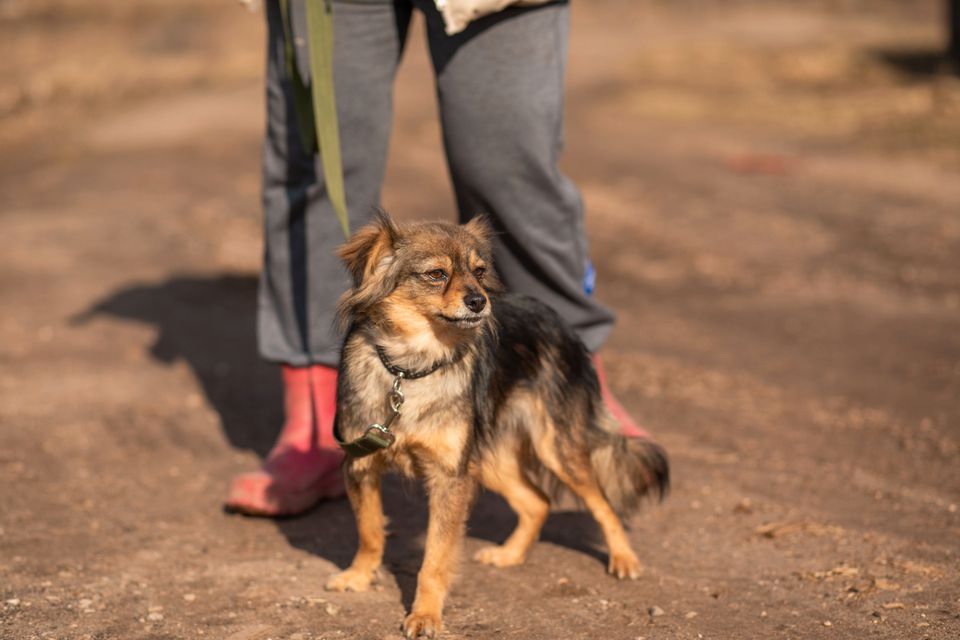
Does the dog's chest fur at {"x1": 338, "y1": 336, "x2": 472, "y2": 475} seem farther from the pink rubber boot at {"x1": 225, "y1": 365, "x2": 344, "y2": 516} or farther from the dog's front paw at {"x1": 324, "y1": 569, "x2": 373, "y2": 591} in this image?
the pink rubber boot at {"x1": 225, "y1": 365, "x2": 344, "y2": 516}

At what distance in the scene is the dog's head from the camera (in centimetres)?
337

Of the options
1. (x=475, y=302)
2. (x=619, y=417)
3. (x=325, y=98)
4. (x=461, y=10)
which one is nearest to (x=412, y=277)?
(x=475, y=302)

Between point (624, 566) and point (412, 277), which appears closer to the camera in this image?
point (412, 277)

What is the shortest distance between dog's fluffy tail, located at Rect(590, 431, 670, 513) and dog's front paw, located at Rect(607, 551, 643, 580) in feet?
0.67

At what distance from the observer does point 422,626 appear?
3.29 m

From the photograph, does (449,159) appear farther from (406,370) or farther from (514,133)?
(406,370)

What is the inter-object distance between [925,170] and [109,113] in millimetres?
8831

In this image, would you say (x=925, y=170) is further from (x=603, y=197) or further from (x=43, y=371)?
(x=43, y=371)

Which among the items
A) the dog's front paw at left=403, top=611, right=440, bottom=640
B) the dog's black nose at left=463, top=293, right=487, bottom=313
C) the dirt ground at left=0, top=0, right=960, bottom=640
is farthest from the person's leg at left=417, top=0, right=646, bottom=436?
the dog's front paw at left=403, top=611, right=440, bottom=640

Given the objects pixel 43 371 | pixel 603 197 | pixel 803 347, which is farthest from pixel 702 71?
pixel 43 371

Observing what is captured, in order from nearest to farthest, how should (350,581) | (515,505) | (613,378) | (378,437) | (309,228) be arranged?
(378,437)
(350,581)
(515,505)
(309,228)
(613,378)

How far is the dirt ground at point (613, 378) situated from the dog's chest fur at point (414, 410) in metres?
0.46

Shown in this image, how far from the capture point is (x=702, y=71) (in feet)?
57.8

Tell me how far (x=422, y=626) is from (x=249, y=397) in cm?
255
